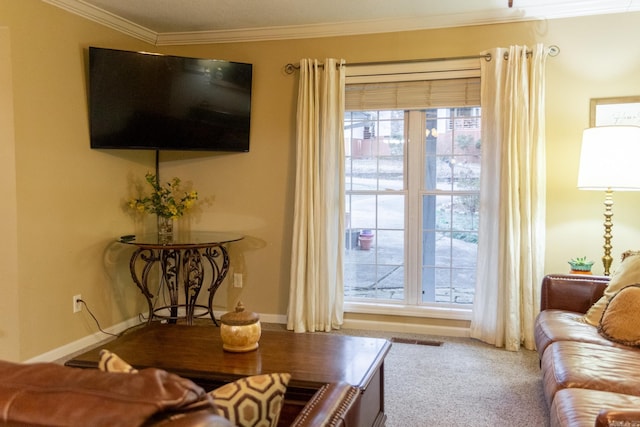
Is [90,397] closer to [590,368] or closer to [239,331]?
[239,331]

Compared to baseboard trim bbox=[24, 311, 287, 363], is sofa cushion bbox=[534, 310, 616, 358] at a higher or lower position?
higher

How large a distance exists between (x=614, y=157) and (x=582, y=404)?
6.23 feet

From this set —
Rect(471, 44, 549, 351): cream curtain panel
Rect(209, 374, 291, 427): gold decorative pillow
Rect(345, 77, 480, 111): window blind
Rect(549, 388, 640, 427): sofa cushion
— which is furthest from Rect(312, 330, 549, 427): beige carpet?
Rect(345, 77, 480, 111): window blind

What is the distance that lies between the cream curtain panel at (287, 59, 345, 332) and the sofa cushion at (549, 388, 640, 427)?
2373mm

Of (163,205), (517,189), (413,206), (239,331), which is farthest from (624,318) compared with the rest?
(163,205)

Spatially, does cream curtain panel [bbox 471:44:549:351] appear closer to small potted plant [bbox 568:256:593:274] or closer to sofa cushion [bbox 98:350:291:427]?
small potted plant [bbox 568:256:593:274]

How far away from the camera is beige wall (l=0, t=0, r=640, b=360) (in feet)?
11.1

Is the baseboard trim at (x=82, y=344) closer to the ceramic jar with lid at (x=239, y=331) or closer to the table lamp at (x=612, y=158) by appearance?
the ceramic jar with lid at (x=239, y=331)

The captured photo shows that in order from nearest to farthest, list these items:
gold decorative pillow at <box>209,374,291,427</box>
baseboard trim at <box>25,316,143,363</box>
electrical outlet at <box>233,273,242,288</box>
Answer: gold decorative pillow at <box>209,374,291,427</box> < baseboard trim at <box>25,316,143,363</box> < electrical outlet at <box>233,273,242,288</box>

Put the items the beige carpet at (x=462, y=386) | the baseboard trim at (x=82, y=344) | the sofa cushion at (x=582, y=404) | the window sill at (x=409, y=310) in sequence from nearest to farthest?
the sofa cushion at (x=582, y=404), the beige carpet at (x=462, y=386), the baseboard trim at (x=82, y=344), the window sill at (x=409, y=310)

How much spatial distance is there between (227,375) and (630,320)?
1889 millimetres

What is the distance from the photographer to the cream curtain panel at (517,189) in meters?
3.73

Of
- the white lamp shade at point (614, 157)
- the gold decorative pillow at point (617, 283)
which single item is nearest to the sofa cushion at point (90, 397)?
the gold decorative pillow at point (617, 283)

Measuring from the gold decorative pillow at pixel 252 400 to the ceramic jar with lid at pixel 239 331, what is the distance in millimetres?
1054
